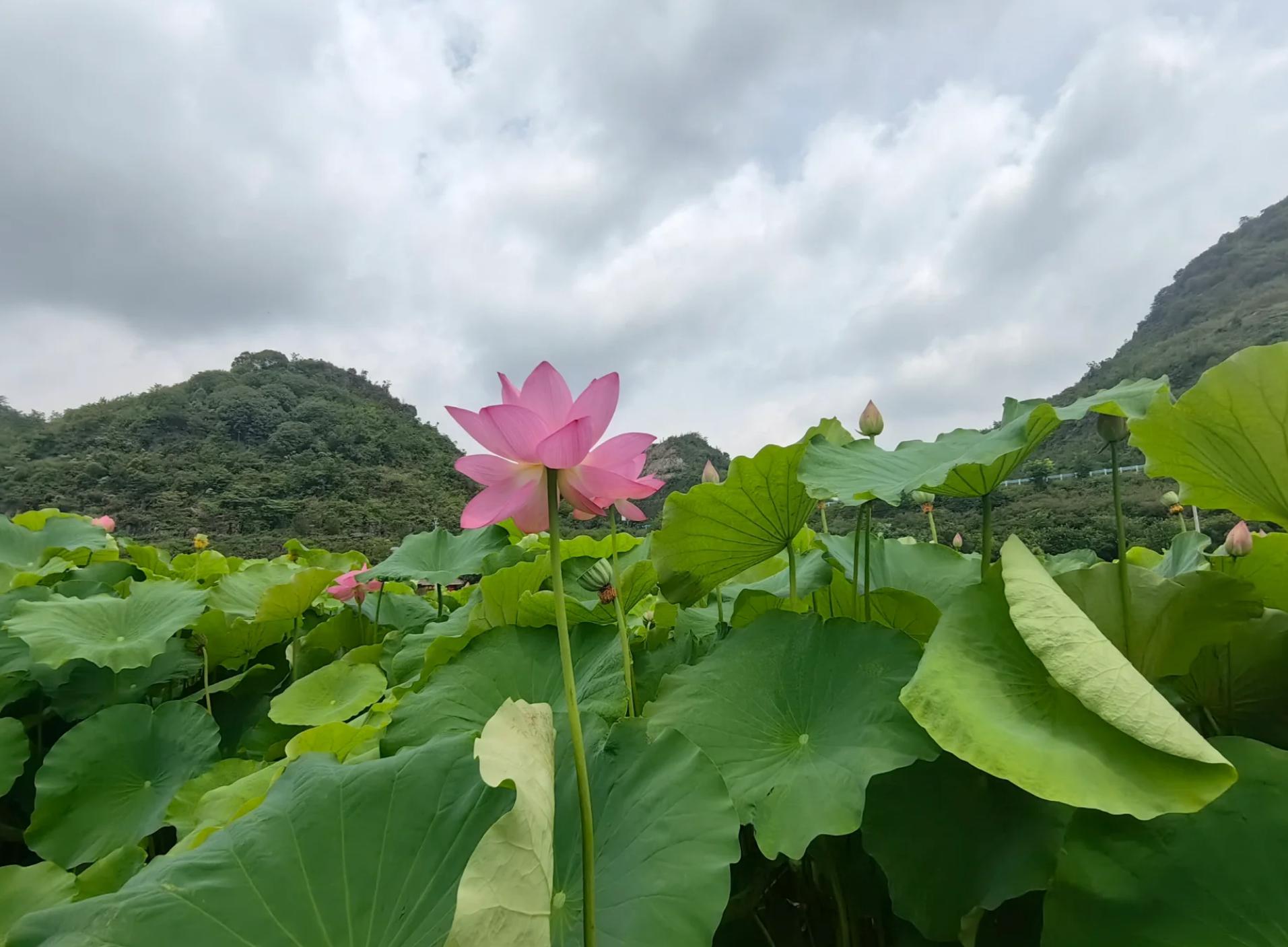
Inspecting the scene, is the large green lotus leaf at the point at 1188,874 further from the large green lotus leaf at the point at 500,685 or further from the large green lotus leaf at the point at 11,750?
the large green lotus leaf at the point at 11,750

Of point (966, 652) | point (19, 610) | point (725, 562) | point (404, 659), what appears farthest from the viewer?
point (19, 610)

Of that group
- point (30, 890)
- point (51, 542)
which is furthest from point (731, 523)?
point (51, 542)

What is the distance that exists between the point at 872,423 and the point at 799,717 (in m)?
0.50

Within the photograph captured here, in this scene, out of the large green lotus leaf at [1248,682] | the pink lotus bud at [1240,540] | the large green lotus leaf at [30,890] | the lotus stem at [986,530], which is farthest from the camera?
the large green lotus leaf at [30,890]

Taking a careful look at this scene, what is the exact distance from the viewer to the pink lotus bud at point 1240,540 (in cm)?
73

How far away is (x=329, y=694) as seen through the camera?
3.66ft

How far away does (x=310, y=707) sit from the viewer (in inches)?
43.2

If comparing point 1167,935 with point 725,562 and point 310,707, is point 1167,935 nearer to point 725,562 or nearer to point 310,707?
point 725,562

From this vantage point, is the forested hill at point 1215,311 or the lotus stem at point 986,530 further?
the forested hill at point 1215,311

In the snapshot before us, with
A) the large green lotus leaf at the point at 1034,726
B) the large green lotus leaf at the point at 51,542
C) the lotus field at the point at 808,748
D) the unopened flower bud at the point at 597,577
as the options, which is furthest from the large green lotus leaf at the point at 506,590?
the large green lotus leaf at the point at 51,542

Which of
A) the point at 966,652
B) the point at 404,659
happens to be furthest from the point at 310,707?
the point at 966,652

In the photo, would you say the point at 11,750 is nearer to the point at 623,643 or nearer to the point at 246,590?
the point at 246,590

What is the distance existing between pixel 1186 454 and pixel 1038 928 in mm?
387

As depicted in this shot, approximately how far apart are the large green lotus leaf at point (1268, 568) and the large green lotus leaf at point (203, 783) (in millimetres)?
1306
